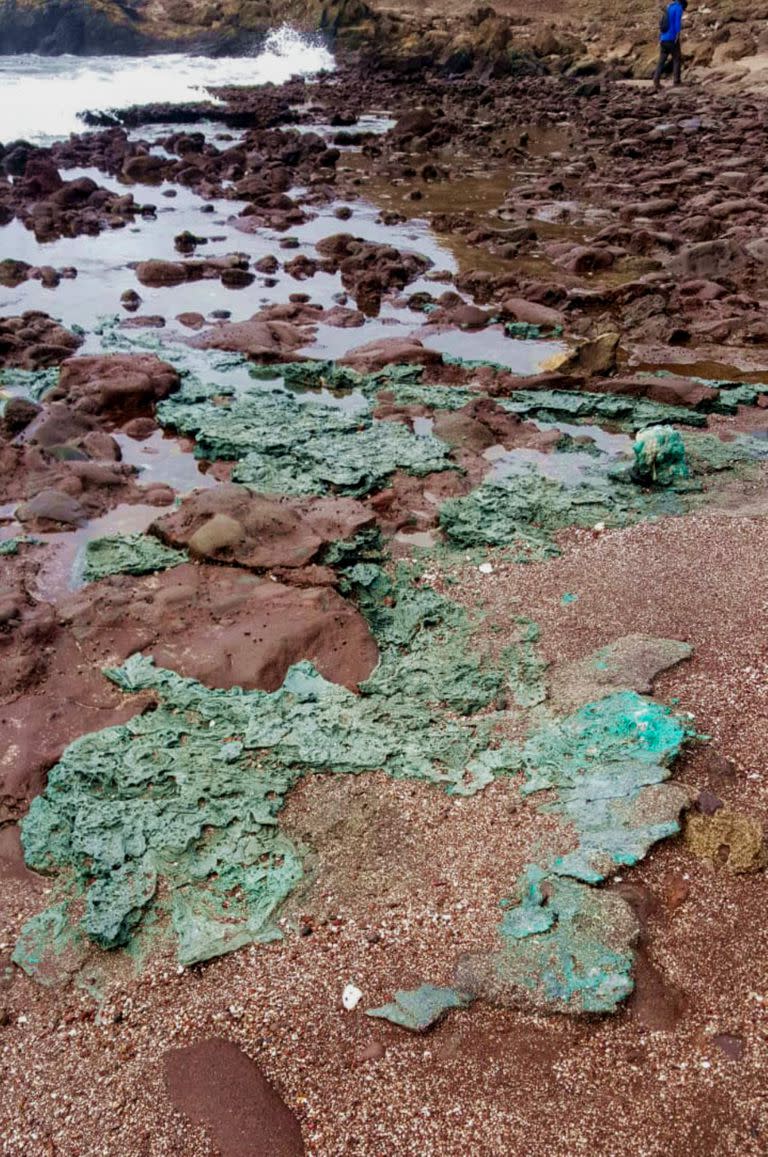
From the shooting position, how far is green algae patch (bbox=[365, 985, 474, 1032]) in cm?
247

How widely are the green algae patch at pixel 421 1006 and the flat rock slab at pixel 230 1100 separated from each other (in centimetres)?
34

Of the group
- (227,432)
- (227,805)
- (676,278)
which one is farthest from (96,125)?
(227,805)

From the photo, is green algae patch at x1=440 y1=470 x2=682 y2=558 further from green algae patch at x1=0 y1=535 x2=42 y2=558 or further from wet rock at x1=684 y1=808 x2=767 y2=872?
green algae patch at x1=0 y1=535 x2=42 y2=558

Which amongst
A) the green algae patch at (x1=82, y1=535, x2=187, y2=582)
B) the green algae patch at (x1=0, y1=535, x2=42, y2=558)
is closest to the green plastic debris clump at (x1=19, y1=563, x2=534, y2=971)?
the green algae patch at (x1=82, y1=535, x2=187, y2=582)

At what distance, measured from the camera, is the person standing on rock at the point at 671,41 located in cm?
2142

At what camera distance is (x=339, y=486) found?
5.54 meters

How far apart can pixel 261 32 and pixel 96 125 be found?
18.5m

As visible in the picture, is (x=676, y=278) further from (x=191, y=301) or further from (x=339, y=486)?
(x=339, y=486)

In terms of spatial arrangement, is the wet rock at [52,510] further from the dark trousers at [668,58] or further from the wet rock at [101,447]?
the dark trousers at [668,58]

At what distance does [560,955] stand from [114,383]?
5477 mm

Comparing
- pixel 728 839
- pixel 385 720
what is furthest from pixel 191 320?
pixel 728 839

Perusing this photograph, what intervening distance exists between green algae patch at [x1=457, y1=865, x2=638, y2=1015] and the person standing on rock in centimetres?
2399

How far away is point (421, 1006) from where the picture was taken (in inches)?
98.7

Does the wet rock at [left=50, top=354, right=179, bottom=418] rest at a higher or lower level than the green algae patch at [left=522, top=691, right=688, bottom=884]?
higher
